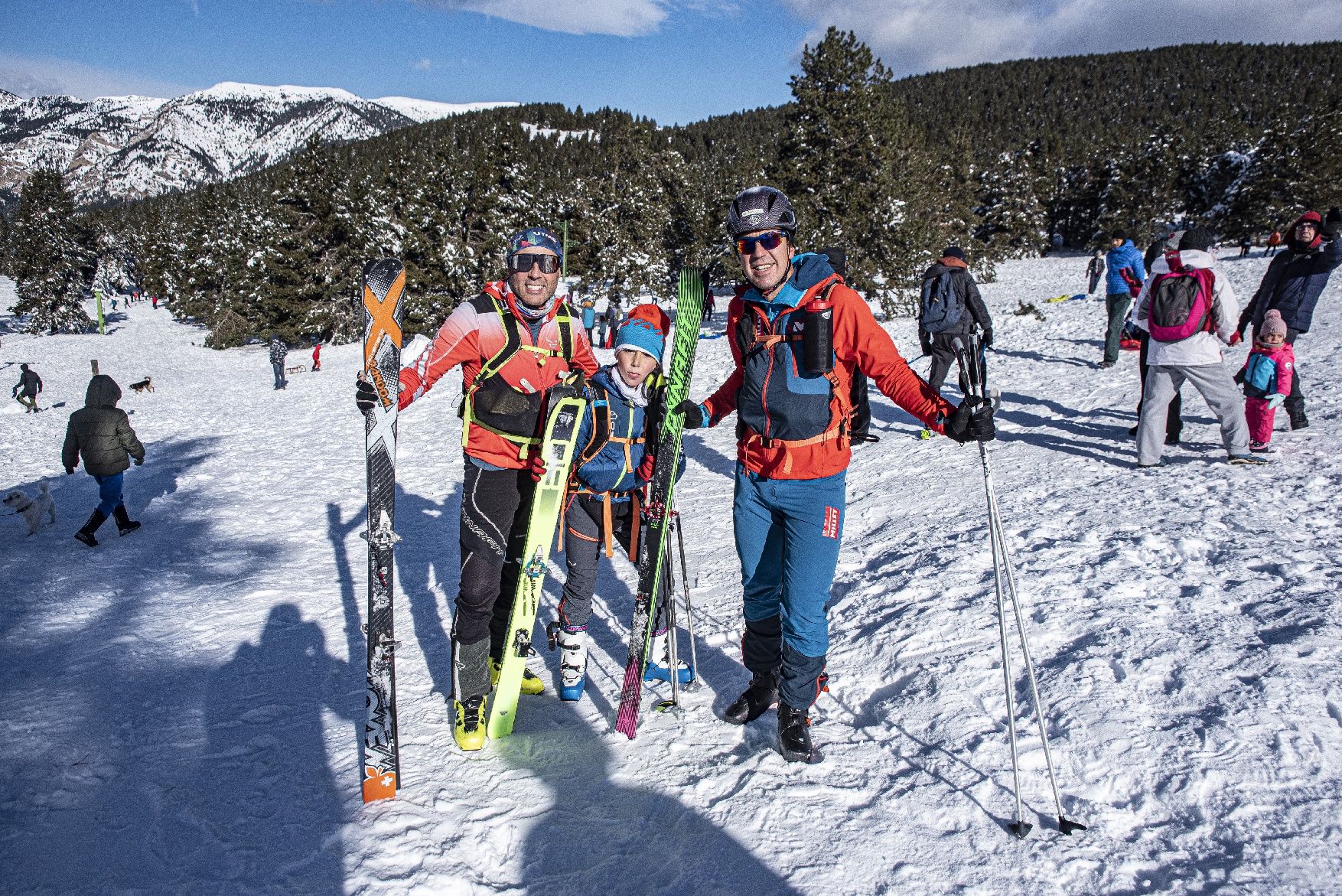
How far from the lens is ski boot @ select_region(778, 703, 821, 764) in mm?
3494

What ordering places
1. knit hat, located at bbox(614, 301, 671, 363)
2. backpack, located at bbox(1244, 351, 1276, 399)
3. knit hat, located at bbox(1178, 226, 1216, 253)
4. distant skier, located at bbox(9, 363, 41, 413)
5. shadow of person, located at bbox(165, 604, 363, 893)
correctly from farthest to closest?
distant skier, located at bbox(9, 363, 41, 413), backpack, located at bbox(1244, 351, 1276, 399), knit hat, located at bbox(1178, 226, 1216, 253), knit hat, located at bbox(614, 301, 671, 363), shadow of person, located at bbox(165, 604, 363, 893)

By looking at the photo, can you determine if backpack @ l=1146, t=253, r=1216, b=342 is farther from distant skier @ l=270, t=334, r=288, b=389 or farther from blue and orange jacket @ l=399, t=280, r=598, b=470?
distant skier @ l=270, t=334, r=288, b=389

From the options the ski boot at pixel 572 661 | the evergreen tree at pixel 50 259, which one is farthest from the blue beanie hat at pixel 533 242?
the evergreen tree at pixel 50 259

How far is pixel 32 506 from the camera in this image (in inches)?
372

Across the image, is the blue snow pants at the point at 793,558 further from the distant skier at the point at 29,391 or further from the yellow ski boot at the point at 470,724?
the distant skier at the point at 29,391

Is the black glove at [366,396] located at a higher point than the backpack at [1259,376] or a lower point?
higher

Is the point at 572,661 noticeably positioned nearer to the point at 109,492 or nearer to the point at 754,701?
the point at 754,701

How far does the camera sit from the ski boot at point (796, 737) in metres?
3.49

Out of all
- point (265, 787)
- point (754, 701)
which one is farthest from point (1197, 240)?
point (265, 787)

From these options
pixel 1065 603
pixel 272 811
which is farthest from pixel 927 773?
pixel 272 811

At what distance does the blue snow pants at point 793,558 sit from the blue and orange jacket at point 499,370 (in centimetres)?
121

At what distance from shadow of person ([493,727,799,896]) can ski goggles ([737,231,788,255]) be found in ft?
8.53

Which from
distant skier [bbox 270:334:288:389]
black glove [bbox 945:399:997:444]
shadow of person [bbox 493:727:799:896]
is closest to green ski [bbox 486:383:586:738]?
shadow of person [bbox 493:727:799:896]

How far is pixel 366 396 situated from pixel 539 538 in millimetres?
1125
